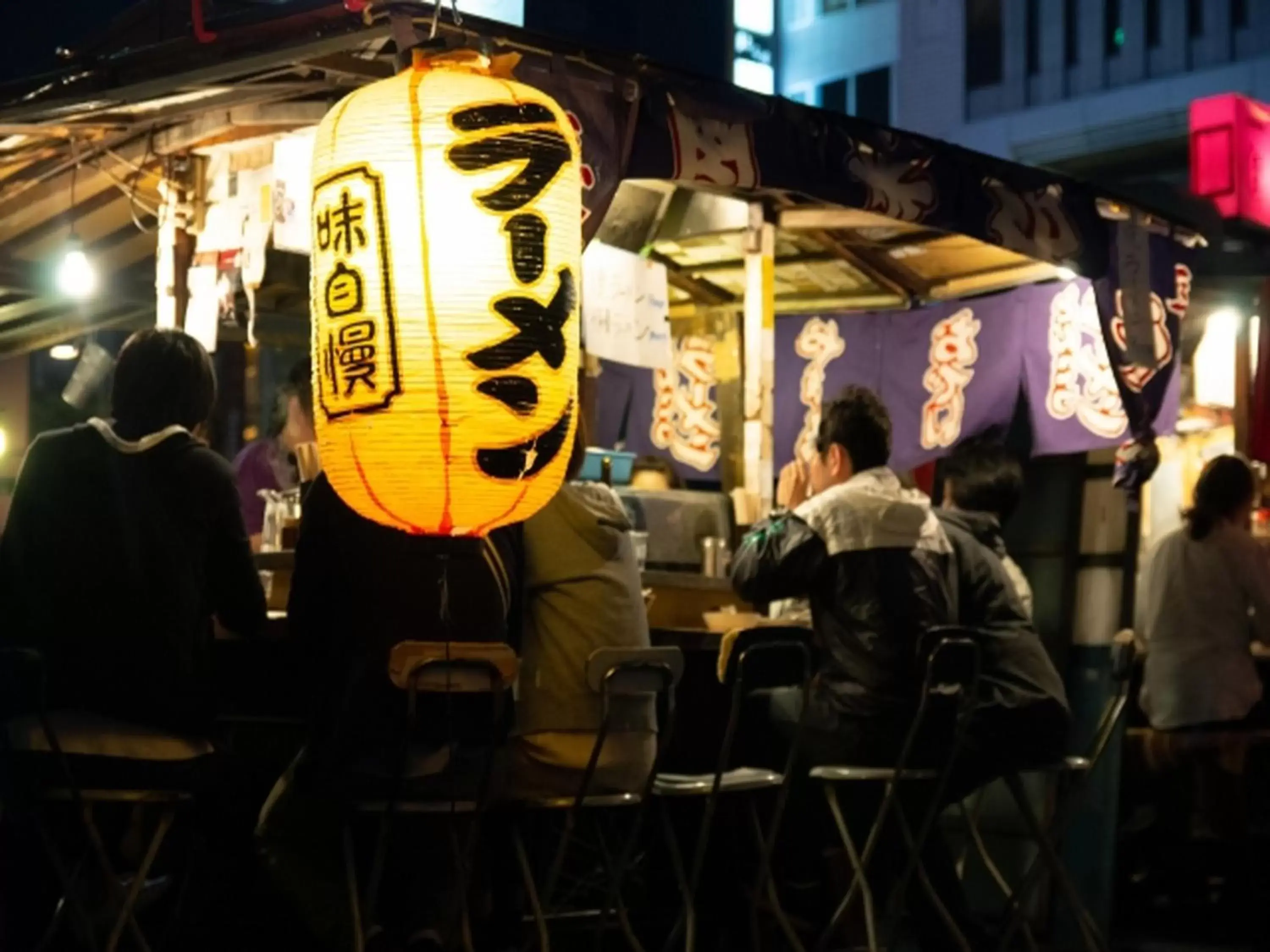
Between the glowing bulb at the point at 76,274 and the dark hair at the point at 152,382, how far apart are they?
12.5 feet

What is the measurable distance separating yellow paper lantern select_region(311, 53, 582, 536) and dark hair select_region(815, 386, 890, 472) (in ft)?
6.16

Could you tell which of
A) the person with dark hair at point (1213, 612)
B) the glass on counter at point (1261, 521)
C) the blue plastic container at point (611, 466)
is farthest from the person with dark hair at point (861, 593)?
the glass on counter at point (1261, 521)

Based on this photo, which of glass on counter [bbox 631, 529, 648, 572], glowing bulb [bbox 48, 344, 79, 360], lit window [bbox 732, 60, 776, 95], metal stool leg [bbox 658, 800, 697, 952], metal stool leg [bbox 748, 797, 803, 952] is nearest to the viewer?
metal stool leg [bbox 658, 800, 697, 952]

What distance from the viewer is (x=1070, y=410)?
10375mm

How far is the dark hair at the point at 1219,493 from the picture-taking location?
9.03 m

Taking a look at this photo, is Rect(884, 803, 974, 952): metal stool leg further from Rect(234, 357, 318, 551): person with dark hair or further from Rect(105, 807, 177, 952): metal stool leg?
Rect(234, 357, 318, 551): person with dark hair

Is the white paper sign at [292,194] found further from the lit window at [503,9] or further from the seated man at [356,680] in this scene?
the seated man at [356,680]

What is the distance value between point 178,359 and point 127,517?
1.82ft

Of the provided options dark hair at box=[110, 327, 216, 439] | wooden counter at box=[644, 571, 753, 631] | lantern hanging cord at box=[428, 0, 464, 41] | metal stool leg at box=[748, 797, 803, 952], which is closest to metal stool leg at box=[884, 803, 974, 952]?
metal stool leg at box=[748, 797, 803, 952]

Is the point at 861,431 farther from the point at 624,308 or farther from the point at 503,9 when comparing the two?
the point at 503,9

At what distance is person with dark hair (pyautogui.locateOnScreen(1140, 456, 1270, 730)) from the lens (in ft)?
29.4

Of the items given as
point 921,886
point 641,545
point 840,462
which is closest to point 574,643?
point 840,462

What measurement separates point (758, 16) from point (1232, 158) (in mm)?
24990

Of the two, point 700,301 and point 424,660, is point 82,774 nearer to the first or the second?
point 424,660
